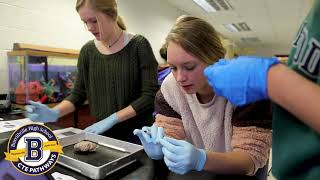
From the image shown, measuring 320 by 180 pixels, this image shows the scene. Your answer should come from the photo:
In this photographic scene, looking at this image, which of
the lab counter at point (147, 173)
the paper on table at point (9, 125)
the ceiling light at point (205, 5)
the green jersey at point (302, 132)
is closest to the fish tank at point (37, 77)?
the paper on table at point (9, 125)

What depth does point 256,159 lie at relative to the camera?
0.81m

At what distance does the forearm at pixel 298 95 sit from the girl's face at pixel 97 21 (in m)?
1.06

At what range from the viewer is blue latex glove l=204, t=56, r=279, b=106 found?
0.48 m

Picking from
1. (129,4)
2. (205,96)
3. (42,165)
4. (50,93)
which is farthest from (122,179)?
(129,4)

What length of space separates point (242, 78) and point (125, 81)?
3.04 feet

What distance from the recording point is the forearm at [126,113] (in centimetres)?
127

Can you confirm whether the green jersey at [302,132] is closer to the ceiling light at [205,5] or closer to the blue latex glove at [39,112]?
the blue latex glove at [39,112]

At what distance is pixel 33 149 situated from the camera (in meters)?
0.49

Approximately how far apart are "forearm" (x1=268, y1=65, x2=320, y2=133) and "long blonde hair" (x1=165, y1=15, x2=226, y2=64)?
472mm

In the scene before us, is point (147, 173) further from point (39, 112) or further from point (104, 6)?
point (104, 6)

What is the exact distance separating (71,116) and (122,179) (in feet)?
5.43

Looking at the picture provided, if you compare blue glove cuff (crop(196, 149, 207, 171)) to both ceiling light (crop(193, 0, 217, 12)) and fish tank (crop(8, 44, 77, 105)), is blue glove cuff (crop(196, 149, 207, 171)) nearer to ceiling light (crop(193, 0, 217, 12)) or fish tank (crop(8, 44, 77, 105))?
fish tank (crop(8, 44, 77, 105))

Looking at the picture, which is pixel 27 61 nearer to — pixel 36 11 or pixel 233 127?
pixel 36 11

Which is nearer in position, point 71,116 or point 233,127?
point 233,127
